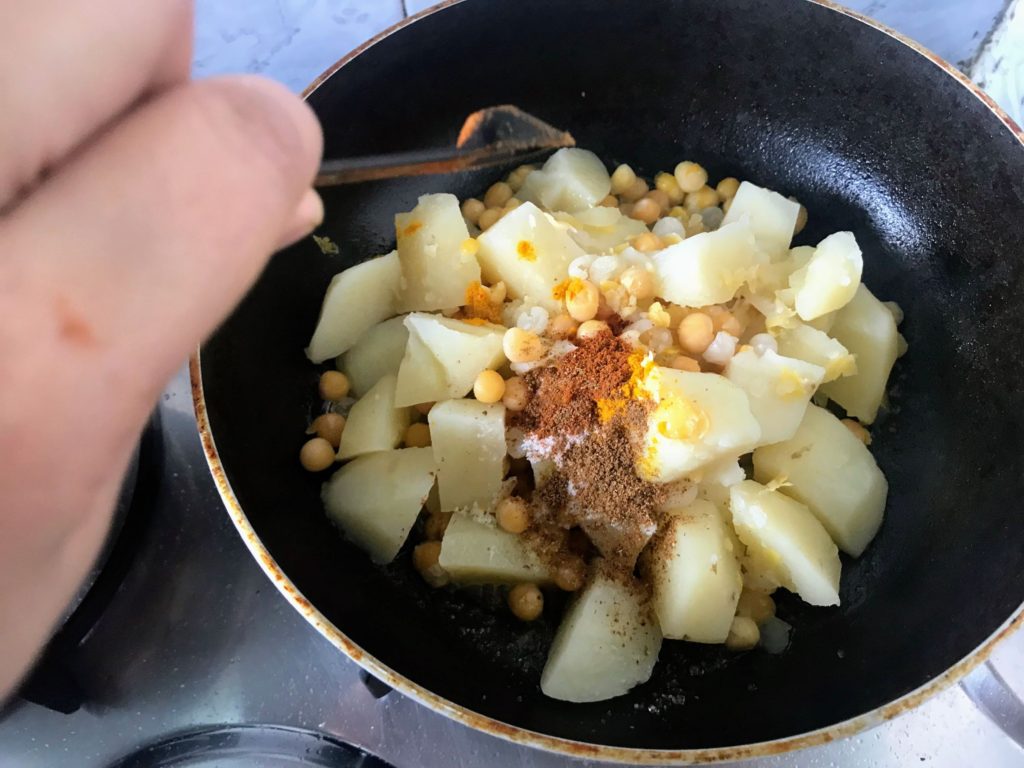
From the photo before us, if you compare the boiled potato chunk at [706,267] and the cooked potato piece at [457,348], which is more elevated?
the boiled potato chunk at [706,267]

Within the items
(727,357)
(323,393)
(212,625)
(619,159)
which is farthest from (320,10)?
(212,625)

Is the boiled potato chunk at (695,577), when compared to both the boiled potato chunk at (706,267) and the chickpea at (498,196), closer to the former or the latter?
the boiled potato chunk at (706,267)

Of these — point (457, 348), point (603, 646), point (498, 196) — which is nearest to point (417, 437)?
point (457, 348)

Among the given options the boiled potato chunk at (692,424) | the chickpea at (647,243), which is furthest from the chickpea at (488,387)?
the chickpea at (647,243)

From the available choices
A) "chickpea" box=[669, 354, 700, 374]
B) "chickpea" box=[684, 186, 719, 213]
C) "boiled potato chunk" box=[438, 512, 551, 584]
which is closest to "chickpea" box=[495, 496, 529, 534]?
"boiled potato chunk" box=[438, 512, 551, 584]

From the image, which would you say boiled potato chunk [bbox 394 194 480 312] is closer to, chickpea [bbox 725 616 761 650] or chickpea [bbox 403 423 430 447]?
chickpea [bbox 403 423 430 447]

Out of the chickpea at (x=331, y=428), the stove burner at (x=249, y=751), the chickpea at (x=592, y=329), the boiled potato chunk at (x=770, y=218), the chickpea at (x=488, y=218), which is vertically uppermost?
the boiled potato chunk at (x=770, y=218)
